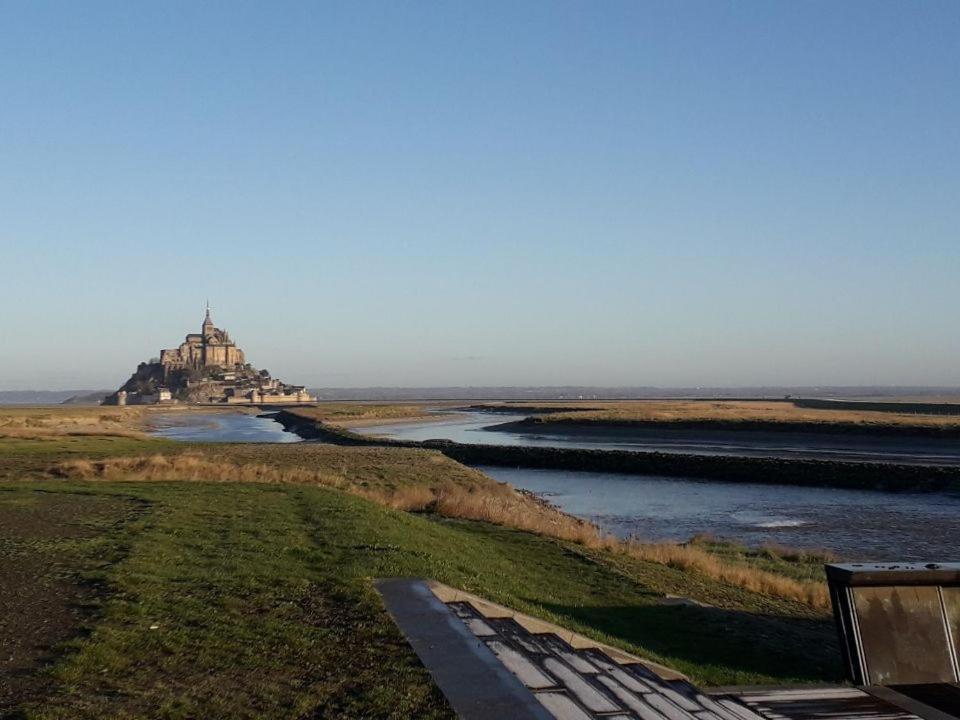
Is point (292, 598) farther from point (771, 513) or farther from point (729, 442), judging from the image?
point (729, 442)

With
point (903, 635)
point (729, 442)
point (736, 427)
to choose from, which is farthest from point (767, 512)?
point (736, 427)

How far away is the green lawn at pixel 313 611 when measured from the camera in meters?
7.34

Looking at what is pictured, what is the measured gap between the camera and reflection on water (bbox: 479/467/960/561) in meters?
26.2

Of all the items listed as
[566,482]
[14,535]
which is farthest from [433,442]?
[14,535]

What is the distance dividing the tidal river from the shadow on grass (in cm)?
1064

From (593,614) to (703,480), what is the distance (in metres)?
35.1

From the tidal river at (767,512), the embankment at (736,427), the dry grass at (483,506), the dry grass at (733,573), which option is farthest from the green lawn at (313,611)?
the embankment at (736,427)

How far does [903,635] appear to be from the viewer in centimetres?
963

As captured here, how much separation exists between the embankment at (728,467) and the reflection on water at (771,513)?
1.66 metres

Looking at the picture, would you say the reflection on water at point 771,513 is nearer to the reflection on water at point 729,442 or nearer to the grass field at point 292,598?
the grass field at point 292,598

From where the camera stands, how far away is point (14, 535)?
14984mm

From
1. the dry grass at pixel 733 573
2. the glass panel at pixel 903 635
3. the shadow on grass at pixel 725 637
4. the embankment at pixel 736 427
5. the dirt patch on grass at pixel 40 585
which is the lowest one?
the embankment at pixel 736 427

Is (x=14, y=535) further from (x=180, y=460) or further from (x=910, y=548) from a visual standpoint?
(x=910, y=548)

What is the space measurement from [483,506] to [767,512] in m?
14.8
